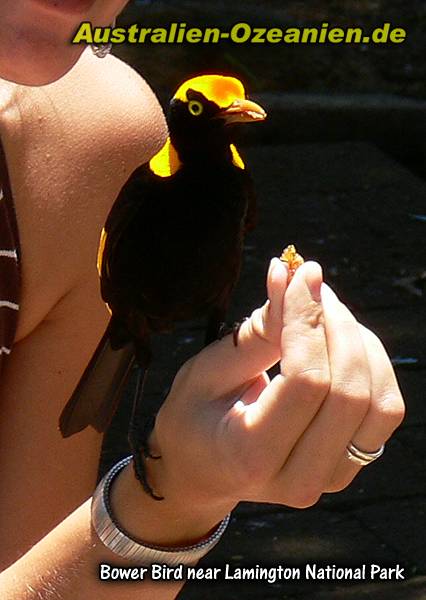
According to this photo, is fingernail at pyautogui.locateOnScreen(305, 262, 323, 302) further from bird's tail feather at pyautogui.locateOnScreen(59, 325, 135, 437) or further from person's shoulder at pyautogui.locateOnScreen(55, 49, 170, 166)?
person's shoulder at pyautogui.locateOnScreen(55, 49, 170, 166)

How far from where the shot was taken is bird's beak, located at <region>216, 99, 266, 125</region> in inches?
55.6

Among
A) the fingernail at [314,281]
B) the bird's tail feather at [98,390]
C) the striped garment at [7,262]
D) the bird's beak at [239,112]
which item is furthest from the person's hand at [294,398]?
the striped garment at [7,262]

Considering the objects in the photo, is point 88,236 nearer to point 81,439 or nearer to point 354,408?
point 81,439

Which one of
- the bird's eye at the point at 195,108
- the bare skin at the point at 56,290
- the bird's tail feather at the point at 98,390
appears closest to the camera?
the bird's eye at the point at 195,108

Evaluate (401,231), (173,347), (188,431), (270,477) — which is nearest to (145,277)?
(188,431)

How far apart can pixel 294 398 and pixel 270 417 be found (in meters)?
0.04

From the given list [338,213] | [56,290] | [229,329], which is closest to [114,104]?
[56,290]

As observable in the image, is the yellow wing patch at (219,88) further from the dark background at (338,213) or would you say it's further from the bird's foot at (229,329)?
the dark background at (338,213)

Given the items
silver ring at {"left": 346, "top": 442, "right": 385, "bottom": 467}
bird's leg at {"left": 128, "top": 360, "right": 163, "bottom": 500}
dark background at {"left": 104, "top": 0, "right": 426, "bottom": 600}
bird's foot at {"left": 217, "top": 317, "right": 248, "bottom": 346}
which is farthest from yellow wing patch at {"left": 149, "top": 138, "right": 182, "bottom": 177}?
dark background at {"left": 104, "top": 0, "right": 426, "bottom": 600}

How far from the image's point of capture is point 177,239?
60.4 inches

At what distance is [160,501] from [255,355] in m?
0.22

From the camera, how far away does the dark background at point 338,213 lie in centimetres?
308

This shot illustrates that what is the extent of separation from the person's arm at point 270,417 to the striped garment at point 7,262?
0.39 metres

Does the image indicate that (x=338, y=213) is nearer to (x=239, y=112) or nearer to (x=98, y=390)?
(x=98, y=390)
